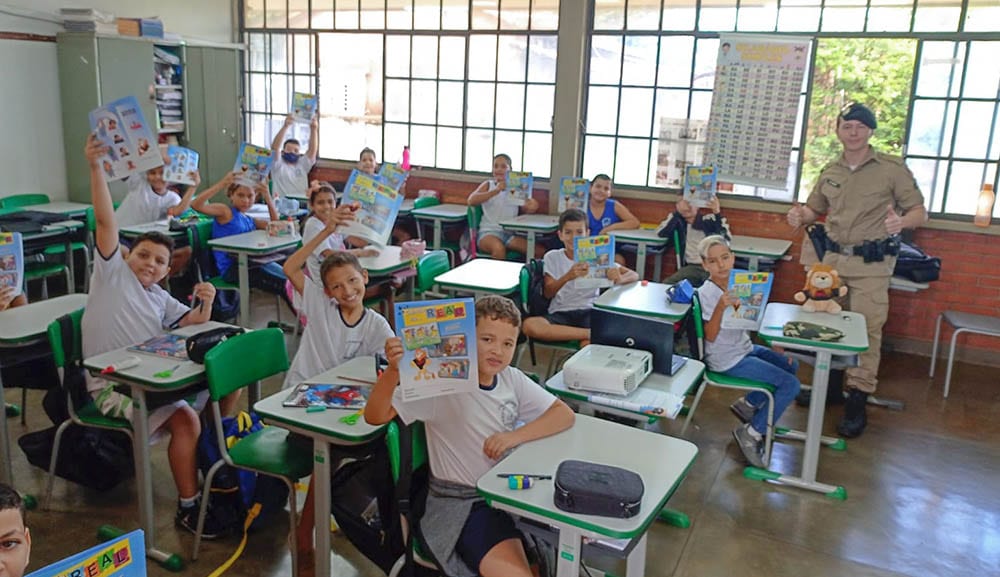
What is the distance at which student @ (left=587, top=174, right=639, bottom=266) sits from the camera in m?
6.51

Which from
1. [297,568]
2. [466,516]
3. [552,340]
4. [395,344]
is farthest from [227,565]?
[552,340]

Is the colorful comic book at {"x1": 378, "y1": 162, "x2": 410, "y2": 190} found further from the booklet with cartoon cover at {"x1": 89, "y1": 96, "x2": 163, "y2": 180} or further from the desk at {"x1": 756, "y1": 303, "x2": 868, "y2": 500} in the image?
the desk at {"x1": 756, "y1": 303, "x2": 868, "y2": 500}

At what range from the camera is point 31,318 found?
11.5ft

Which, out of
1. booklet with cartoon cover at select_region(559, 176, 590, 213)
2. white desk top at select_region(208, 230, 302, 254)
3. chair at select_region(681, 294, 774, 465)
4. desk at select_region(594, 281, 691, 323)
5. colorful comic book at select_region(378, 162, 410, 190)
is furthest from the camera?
booklet with cartoon cover at select_region(559, 176, 590, 213)

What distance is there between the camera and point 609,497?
Result: 1.94 m

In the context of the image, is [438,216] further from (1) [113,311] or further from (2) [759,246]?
(1) [113,311]

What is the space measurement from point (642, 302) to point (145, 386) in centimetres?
251

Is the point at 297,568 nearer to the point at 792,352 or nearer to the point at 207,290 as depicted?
the point at 207,290

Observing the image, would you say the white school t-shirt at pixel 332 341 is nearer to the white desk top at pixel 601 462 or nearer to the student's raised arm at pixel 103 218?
the student's raised arm at pixel 103 218

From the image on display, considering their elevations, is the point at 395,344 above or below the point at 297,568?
above

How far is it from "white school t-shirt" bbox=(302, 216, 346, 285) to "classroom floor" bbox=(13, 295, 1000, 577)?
1.26 m

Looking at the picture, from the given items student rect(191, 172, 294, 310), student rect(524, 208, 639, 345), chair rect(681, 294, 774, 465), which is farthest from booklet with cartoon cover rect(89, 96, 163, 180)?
chair rect(681, 294, 774, 465)

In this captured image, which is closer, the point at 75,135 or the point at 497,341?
the point at 497,341

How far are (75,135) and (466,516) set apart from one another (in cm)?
643
